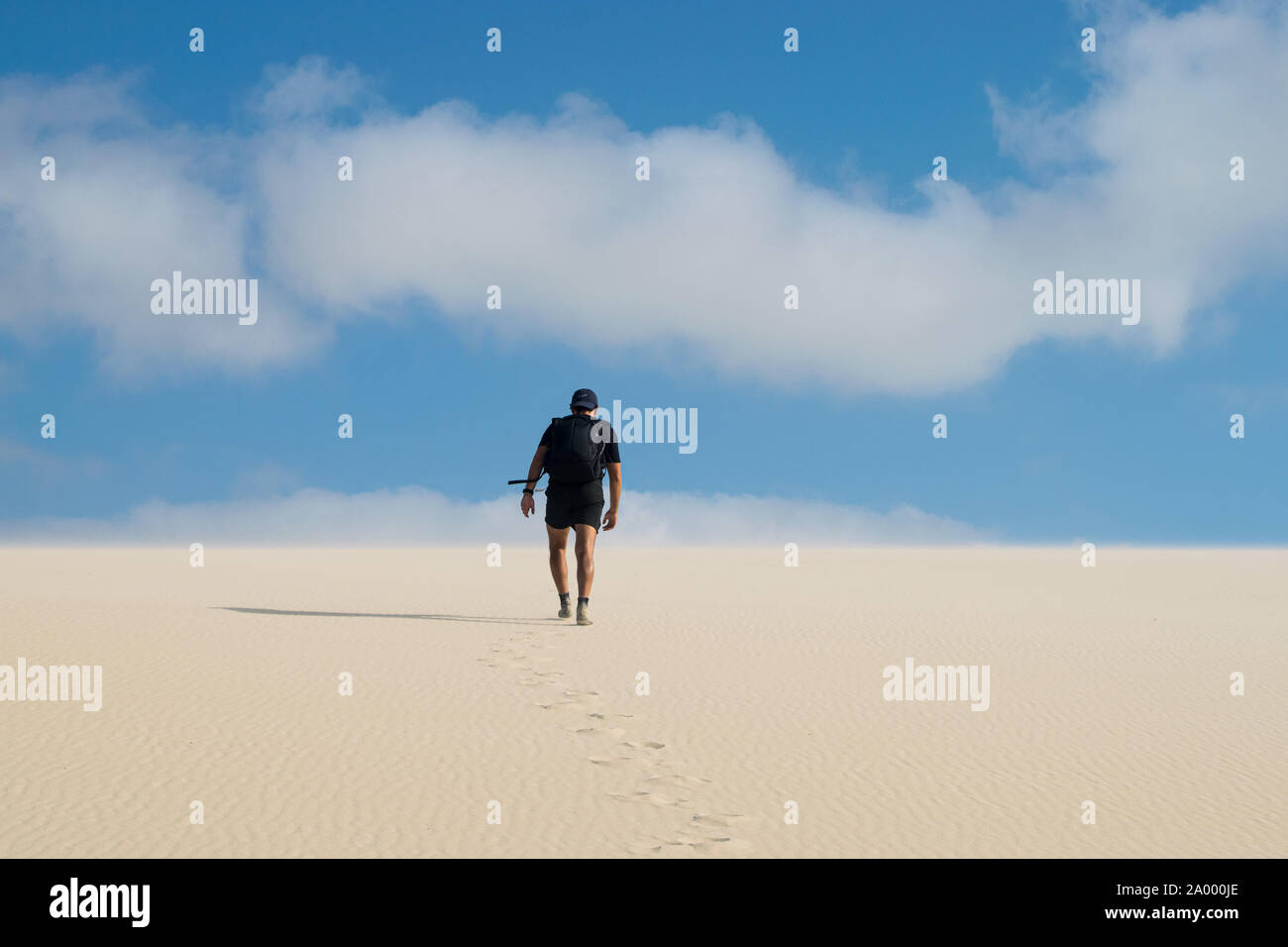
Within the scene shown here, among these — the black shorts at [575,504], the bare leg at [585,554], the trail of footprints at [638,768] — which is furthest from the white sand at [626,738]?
the black shorts at [575,504]

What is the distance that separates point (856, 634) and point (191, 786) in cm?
954

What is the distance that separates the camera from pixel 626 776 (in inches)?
259

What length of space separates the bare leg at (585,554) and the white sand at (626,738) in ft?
2.04

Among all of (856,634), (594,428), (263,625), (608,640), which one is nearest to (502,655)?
(608,640)

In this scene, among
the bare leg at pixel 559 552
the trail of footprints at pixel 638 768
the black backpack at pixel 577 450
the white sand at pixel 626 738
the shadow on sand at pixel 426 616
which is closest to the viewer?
the trail of footprints at pixel 638 768

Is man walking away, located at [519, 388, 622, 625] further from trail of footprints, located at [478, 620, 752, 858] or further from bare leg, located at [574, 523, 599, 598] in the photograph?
trail of footprints, located at [478, 620, 752, 858]

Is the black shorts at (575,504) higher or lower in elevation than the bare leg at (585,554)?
higher

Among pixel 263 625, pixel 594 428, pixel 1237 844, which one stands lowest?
pixel 1237 844

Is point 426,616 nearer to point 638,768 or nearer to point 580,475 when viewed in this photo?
point 580,475

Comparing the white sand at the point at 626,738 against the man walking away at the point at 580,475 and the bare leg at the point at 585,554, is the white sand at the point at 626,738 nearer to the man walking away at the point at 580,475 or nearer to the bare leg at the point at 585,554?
the bare leg at the point at 585,554

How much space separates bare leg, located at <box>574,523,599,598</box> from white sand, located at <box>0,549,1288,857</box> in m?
0.62

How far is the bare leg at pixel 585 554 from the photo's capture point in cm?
1282
